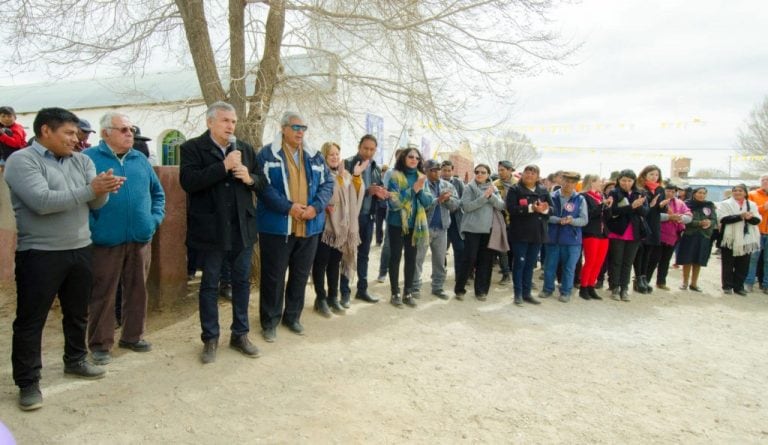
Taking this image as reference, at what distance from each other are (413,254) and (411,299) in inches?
23.1

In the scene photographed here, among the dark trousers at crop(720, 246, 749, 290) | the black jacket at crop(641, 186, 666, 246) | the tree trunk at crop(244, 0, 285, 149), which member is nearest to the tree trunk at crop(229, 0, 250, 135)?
the tree trunk at crop(244, 0, 285, 149)

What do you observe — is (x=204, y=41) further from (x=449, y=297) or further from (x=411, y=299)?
(x=449, y=297)

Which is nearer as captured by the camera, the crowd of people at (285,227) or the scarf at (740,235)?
the crowd of people at (285,227)

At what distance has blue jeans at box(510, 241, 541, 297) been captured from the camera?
21.2 feet

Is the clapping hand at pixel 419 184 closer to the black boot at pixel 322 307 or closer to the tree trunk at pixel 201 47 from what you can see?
the black boot at pixel 322 307

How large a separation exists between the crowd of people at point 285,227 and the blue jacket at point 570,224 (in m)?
0.02

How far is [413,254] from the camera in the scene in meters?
5.86

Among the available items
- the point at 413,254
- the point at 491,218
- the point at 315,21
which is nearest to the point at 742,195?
the point at 491,218

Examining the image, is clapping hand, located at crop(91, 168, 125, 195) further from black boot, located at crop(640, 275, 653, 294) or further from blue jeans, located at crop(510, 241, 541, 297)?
black boot, located at crop(640, 275, 653, 294)

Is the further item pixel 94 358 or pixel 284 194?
pixel 284 194

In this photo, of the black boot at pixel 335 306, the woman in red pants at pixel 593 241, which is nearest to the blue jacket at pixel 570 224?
the woman in red pants at pixel 593 241

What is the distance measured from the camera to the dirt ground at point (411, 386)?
2895mm

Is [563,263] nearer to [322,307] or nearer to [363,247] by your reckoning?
[363,247]

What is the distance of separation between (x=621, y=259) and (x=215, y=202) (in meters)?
6.13
